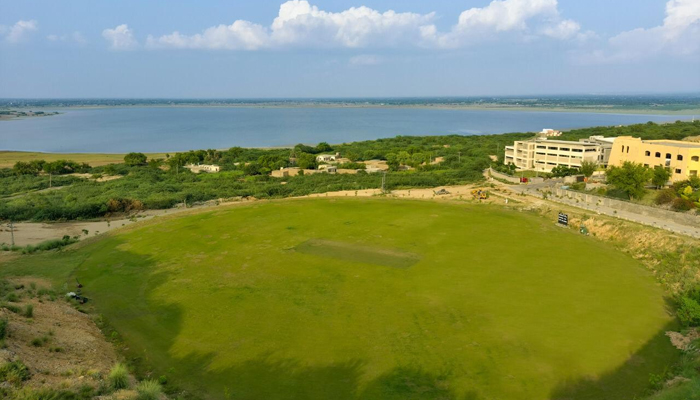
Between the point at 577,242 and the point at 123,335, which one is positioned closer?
the point at 123,335

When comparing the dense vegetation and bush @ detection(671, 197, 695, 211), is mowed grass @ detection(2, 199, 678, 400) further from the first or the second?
the dense vegetation

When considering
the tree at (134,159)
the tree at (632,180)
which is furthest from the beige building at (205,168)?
the tree at (632,180)

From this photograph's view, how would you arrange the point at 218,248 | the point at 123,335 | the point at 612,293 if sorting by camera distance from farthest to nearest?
the point at 218,248 → the point at 612,293 → the point at 123,335

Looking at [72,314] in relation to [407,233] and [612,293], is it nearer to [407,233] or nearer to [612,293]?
[407,233]

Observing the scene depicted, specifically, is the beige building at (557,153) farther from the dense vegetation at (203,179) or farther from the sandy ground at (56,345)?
the sandy ground at (56,345)

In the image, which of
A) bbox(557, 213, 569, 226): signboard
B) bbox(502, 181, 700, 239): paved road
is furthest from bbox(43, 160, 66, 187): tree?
bbox(557, 213, 569, 226): signboard

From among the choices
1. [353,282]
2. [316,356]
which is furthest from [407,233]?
[316,356]

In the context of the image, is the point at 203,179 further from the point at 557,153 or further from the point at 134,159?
the point at 557,153
